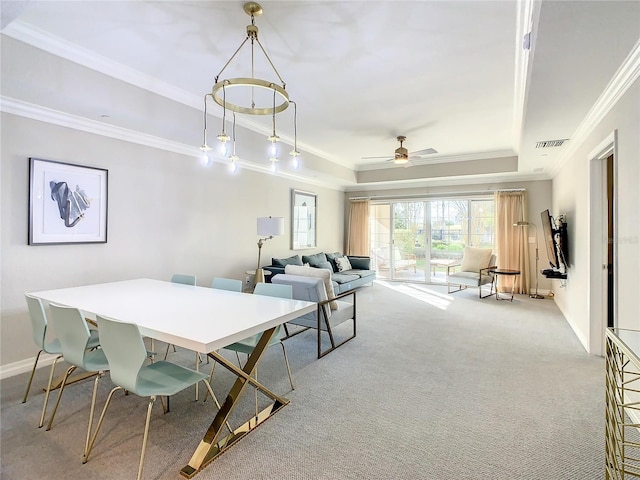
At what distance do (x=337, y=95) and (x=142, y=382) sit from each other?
3.27 meters

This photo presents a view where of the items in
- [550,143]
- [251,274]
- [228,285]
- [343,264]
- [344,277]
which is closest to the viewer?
[228,285]

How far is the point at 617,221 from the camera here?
2645 mm

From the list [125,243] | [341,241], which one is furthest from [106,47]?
[341,241]

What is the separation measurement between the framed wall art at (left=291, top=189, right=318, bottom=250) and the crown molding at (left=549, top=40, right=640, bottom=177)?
4.69 meters

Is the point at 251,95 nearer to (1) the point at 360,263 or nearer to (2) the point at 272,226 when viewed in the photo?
(2) the point at 272,226

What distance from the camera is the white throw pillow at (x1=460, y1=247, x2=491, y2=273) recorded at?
680 cm

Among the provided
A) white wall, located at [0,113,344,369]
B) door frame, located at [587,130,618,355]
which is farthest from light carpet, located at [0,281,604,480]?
white wall, located at [0,113,344,369]

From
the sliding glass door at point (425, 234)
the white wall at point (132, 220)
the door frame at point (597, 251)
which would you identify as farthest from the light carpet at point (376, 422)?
the sliding glass door at point (425, 234)

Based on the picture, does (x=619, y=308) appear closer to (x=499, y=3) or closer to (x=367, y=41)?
(x=499, y=3)

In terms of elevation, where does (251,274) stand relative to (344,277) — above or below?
above

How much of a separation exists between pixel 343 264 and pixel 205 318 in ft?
17.8

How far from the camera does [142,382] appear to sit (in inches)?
76.9

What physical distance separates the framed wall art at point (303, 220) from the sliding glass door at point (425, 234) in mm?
1965

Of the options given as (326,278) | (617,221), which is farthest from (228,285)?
(617,221)
